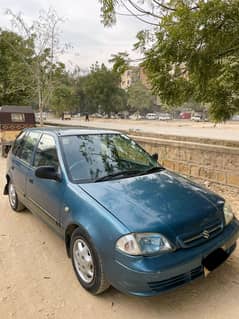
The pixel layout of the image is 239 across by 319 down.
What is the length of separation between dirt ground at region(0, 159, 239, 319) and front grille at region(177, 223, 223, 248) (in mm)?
583

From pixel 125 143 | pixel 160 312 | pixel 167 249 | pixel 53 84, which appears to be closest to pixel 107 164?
pixel 125 143

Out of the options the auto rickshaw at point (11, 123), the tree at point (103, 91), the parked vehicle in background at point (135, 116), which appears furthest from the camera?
the parked vehicle in background at point (135, 116)

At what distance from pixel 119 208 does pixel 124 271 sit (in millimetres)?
527

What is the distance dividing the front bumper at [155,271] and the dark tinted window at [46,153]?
152 centimetres

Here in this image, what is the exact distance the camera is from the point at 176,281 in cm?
224

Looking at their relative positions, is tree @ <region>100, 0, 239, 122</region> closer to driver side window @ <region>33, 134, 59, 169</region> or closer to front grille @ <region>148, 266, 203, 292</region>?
driver side window @ <region>33, 134, 59, 169</region>

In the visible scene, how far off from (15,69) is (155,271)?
14.4m

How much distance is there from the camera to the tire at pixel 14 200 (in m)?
4.66

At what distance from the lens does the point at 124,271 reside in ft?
7.17

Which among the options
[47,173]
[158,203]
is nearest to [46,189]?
[47,173]

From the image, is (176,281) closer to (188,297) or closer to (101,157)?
(188,297)

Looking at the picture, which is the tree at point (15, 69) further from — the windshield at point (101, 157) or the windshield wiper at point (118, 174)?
the windshield wiper at point (118, 174)

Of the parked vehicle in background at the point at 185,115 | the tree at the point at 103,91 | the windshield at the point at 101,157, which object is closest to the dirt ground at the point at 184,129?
the windshield at the point at 101,157

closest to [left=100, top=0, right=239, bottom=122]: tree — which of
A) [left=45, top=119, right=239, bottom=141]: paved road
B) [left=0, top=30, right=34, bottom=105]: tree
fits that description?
[left=45, top=119, right=239, bottom=141]: paved road
